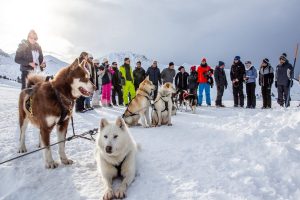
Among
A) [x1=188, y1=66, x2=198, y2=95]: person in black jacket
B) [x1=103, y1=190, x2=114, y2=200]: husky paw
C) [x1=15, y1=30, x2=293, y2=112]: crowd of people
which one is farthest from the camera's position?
[x1=188, y1=66, x2=198, y2=95]: person in black jacket

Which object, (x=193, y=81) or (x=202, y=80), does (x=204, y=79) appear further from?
(x=193, y=81)

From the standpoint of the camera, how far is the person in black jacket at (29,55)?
721 cm

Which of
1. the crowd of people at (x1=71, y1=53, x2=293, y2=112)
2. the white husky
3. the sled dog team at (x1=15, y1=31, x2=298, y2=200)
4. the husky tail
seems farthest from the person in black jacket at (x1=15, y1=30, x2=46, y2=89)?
the white husky

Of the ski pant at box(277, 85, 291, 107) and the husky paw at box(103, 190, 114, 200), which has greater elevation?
the ski pant at box(277, 85, 291, 107)

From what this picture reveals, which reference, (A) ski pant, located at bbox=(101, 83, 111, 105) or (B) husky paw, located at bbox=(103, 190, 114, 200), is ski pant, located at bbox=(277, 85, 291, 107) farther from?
(B) husky paw, located at bbox=(103, 190, 114, 200)

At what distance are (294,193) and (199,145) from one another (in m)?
2.13

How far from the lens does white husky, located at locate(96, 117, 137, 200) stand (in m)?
3.67

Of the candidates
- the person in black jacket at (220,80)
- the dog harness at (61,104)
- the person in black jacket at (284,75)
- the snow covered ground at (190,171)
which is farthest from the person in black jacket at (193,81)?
the dog harness at (61,104)

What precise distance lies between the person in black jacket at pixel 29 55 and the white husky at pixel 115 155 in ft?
13.5

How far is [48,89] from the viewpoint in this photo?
436cm

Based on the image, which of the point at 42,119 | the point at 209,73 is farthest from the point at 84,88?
the point at 209,73

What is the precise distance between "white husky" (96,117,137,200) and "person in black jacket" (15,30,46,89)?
13.5 feet

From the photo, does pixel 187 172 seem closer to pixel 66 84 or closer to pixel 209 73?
pixel 66 84

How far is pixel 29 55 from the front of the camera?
23.9 feet
